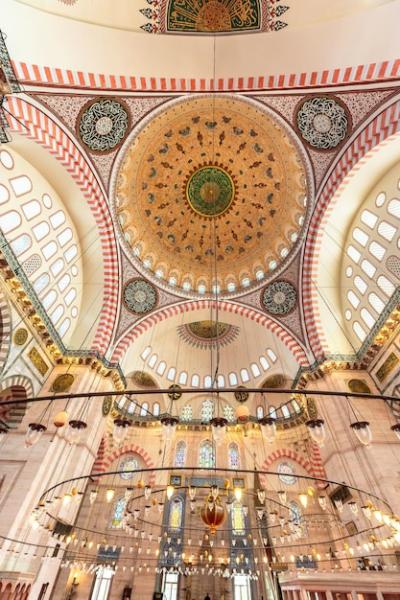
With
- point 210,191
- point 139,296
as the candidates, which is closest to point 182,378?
point 139,296

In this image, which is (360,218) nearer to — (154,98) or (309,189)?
(309,189)

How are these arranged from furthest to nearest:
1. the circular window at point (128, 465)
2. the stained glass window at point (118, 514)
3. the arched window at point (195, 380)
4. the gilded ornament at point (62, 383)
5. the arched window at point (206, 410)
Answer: the arched window at point (206, 410)
the arched window at point (195, 380)
the circular window at point (128, 465)
the stained glass window at point (118, 514)
the gilded ornament at point (62, 383)

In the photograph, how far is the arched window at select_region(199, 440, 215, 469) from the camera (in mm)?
14398

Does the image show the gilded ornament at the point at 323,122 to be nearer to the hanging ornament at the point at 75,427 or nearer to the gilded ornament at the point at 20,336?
the hanging ornament at the point at 75,427

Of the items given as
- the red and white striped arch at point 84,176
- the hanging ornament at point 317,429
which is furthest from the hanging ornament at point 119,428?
the red and white striped arch at point 84,176

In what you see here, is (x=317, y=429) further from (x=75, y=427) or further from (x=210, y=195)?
(x=210, y=195)

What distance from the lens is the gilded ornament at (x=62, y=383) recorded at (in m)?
9.70

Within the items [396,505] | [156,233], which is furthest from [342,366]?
[156,233]

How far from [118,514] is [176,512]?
8.70 ft

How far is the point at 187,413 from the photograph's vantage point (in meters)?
16.1

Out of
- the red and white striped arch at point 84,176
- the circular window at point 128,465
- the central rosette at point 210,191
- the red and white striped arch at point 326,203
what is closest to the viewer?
the red and white striped arch at point 84,176

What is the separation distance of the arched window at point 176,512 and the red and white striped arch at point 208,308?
314 inches

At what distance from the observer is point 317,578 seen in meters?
4.57

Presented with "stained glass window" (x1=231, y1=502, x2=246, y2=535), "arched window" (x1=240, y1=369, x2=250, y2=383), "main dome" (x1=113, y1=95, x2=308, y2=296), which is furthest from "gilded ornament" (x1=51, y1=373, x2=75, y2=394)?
"stained glass window" (x1=231, y1=502, x2=246, y2=535)
